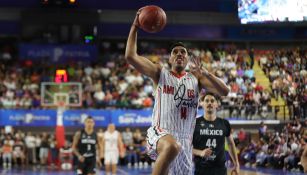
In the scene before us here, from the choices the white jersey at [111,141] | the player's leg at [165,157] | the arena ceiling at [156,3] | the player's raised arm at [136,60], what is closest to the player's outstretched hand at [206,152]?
the player's raised arm at [136,60]

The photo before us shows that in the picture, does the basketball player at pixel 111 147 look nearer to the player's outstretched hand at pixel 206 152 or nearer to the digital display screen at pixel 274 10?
the player's outstretched hand at pixel 206 152

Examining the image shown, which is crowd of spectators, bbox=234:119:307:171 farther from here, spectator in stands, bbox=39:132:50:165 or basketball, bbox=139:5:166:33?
basketball, bbox=139:5:166:33

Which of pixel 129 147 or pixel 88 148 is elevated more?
pixel 88 148

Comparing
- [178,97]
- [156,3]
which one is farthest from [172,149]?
[156,3]

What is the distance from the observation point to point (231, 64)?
2558 cm

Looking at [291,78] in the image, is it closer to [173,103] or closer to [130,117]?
[130,117]

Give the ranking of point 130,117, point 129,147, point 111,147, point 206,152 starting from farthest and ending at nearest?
point 130,117
point 129,147
point 111,147
point 206,152

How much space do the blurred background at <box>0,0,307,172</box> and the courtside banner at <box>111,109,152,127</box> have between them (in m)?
0.05

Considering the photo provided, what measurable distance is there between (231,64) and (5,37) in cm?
1400

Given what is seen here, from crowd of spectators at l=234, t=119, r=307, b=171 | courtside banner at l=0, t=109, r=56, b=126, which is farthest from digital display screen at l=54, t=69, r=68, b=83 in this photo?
crowd of spectators at l=234, t=119, r=307, b=171

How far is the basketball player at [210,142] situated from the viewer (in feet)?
28.4

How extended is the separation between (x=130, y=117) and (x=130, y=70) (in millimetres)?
3980

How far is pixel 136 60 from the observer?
6.95 m

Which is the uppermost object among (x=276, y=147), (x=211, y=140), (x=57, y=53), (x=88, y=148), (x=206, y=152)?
(x=57, y=53)
